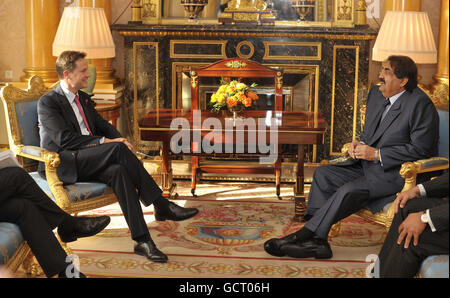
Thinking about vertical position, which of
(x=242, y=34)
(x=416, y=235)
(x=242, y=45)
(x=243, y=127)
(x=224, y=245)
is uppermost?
(x=242, y=34)

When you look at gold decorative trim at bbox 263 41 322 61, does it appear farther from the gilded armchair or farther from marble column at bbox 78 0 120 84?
the gilded armchair

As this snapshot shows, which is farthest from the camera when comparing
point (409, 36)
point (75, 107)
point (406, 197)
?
point (409, 36)

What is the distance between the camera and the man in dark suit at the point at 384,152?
4.02m

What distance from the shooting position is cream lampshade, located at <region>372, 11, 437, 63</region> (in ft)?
17.8

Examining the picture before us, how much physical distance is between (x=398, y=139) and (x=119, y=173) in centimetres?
188

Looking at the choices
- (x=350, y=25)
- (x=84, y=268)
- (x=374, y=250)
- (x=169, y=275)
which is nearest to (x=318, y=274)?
(x=374, y=250)

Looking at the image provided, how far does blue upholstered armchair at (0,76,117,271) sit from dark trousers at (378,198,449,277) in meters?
2.02

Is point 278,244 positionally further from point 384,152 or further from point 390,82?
point 390,82

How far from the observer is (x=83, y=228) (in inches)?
162

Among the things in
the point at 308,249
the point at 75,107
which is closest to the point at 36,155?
the point at 75,107

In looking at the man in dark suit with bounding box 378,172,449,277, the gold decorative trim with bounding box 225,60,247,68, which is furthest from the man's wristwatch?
the gold decorative trim with bounding box 225,60,247,68

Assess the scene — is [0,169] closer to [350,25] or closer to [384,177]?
[384,177]

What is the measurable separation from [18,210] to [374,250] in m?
2.43

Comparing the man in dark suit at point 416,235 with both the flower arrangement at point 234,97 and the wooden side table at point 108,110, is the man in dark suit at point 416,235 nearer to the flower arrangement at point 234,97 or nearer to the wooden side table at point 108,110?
the flower arrangement at point 234,97
